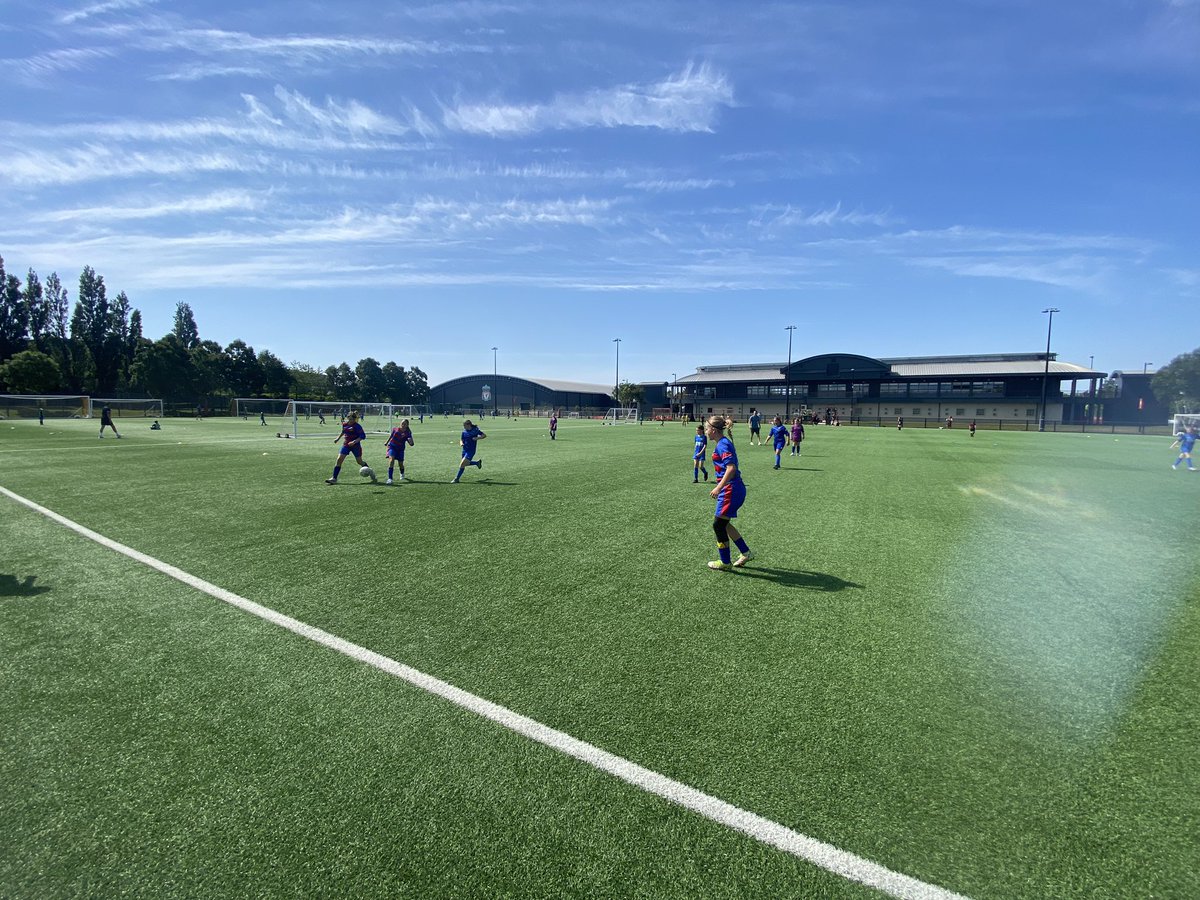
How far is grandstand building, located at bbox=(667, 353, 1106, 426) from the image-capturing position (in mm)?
72750

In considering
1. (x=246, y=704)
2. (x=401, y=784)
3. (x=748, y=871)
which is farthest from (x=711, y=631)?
(x=246, y=704)

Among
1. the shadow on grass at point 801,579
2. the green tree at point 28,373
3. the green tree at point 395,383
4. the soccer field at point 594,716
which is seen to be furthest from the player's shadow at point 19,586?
the green tree at point 395,383

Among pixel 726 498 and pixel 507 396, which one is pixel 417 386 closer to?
pixel 507 396

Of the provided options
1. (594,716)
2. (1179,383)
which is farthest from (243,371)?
(1179,383)

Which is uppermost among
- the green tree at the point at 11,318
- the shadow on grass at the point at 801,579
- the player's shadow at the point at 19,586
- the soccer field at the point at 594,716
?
the green tree at the point at 11,318

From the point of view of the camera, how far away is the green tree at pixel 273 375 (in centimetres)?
9138

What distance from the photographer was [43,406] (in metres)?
57.7

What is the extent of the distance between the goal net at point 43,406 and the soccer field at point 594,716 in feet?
224

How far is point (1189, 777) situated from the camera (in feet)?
10.8

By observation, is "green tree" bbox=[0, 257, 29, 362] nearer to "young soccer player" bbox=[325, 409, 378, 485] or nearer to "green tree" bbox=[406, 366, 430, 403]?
"green tree" bbox=[406, 366, 430, 403]

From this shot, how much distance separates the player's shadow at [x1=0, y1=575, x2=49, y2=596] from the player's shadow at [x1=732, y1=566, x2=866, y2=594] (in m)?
8.45

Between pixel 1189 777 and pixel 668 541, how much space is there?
20.2 feet

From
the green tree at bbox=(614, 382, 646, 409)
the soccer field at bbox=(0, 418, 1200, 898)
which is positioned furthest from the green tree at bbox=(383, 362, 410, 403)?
the soccer field at bbox=(0, 418, 1200, 898)

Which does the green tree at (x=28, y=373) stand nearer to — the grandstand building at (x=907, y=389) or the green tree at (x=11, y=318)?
the green tree at (x=11, y=318)
